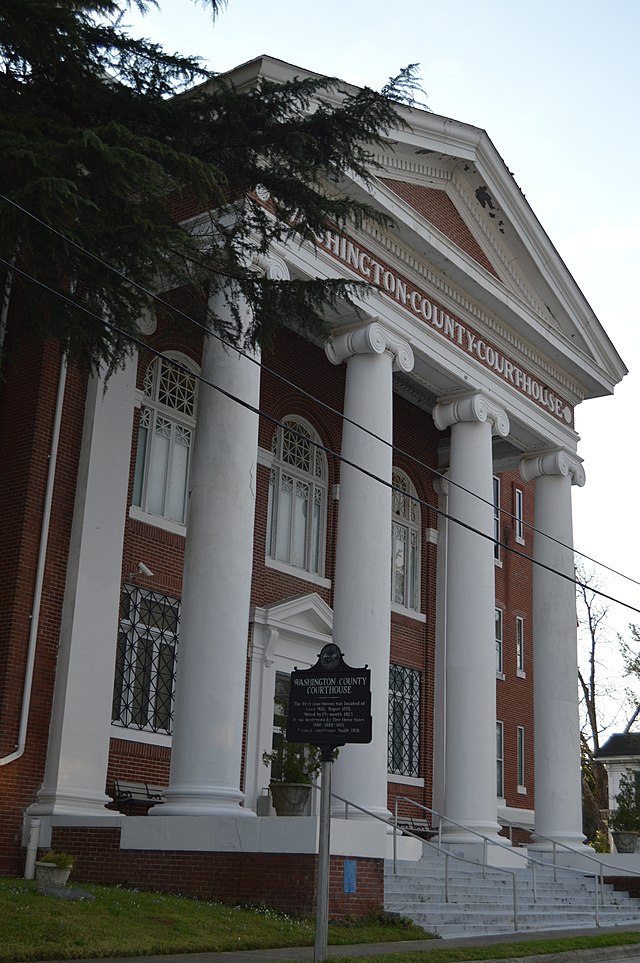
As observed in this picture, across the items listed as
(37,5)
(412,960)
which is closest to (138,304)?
(37,5)

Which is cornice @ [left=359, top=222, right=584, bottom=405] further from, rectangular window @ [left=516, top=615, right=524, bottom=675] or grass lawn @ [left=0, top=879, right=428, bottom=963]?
grass lawn @ [left=0, top=879, right=428, bottom=963]

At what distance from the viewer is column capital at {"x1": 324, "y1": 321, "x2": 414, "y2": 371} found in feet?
67.1

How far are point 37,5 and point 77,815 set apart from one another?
1011cm

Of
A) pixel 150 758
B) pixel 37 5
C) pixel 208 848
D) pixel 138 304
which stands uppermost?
pixel 37 5

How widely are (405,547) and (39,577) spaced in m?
11.8

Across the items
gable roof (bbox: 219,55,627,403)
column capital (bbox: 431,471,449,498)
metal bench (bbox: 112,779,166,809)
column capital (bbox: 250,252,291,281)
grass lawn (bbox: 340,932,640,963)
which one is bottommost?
grass lawn (bbox: 340,932,640,963)

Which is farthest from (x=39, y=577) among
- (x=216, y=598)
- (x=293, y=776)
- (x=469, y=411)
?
(x=469, y=411)

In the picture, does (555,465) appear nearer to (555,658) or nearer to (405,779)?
(555,658)

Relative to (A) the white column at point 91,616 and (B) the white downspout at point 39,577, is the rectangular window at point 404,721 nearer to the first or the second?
(A) the white column at point 91,616

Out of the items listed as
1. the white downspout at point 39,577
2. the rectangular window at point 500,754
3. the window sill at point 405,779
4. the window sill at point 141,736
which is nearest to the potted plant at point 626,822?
the rectangular window at point 500,754

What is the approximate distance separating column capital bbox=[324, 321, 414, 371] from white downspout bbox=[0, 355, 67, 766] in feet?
15.5

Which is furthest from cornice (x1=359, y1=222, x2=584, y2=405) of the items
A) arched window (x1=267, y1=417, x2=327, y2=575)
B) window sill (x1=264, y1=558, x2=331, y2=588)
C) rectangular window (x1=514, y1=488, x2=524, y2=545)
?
rectangular window (x1=514, y1=488, x2=524, y2=545)

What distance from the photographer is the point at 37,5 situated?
1155 centimetres

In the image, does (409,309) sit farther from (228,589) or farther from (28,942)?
(28,942)
